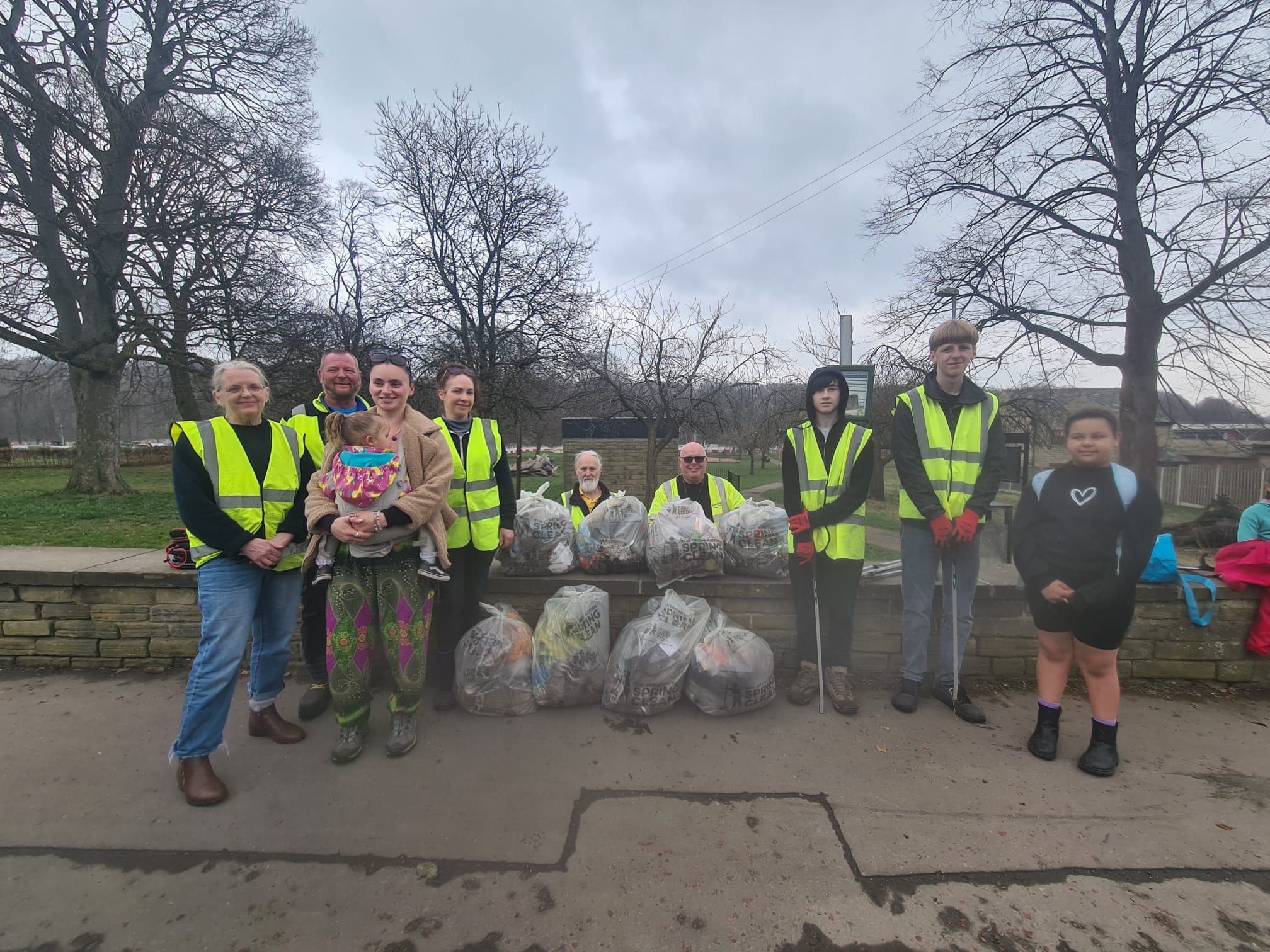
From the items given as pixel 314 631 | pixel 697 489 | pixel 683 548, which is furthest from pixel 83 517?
Result: pixel 683 548

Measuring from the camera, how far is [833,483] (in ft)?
10.1

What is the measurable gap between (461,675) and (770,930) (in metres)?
1.82

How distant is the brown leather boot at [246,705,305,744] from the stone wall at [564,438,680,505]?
13446mm

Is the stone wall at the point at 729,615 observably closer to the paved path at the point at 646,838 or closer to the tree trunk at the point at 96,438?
the paved path at the point at 646,838

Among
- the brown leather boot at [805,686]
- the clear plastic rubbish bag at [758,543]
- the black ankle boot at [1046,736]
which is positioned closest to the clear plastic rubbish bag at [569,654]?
the clear plastic rubbish bag at [758,543]

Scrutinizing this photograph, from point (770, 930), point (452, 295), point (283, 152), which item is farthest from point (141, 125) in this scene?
point (770, 930)

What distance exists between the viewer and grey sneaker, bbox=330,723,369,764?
2480 mm

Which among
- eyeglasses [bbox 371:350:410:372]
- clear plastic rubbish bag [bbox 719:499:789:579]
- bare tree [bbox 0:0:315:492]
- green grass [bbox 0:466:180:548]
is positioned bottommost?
green grass [bbox 0:466:180:548]

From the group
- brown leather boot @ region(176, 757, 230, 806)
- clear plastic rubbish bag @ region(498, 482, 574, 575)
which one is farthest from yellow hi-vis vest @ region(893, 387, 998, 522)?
brown leather boot @ region(176, 757, 230, 806)

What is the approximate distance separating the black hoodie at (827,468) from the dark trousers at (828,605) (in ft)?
Answer: 0.67

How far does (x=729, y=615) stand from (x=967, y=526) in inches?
53.5

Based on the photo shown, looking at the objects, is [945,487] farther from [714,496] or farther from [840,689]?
[714,496]

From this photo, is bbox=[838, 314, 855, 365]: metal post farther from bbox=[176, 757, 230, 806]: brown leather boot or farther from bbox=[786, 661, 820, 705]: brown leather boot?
bbox=[176, 757, 230, 806]: brown leather boot

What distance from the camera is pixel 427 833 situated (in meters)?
2.05
